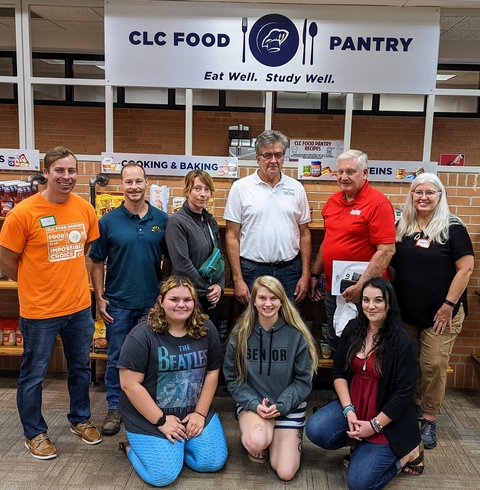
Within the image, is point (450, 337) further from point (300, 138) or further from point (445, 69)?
point (445, 69)

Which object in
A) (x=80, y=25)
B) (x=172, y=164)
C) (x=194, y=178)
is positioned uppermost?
(x=80, y=25)

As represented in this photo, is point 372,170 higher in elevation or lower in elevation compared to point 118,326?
higher

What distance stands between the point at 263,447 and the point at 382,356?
783mm

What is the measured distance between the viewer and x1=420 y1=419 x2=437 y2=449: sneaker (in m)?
2.92

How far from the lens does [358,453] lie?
8.20 ft

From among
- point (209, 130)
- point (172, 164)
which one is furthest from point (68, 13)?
point (172, 164)

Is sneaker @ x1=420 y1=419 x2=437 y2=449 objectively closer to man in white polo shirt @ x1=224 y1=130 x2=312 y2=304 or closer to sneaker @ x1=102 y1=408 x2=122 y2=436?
man in white polo shirt @ x1=224 y1=130 x2=312 y2=304

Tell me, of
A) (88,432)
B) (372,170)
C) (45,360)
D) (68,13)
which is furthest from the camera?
(68,13)

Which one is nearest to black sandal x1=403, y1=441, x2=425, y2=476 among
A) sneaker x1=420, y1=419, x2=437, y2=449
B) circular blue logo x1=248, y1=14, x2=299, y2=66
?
sneaker x1=420, y1=419, x2=437, y2=449

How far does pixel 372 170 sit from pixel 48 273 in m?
2.25

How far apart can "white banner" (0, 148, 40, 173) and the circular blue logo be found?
1714 millimetres

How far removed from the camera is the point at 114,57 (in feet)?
11.1

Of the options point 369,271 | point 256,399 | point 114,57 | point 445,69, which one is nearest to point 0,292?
point 114,57

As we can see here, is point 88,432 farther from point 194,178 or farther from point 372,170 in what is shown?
point 372,170
